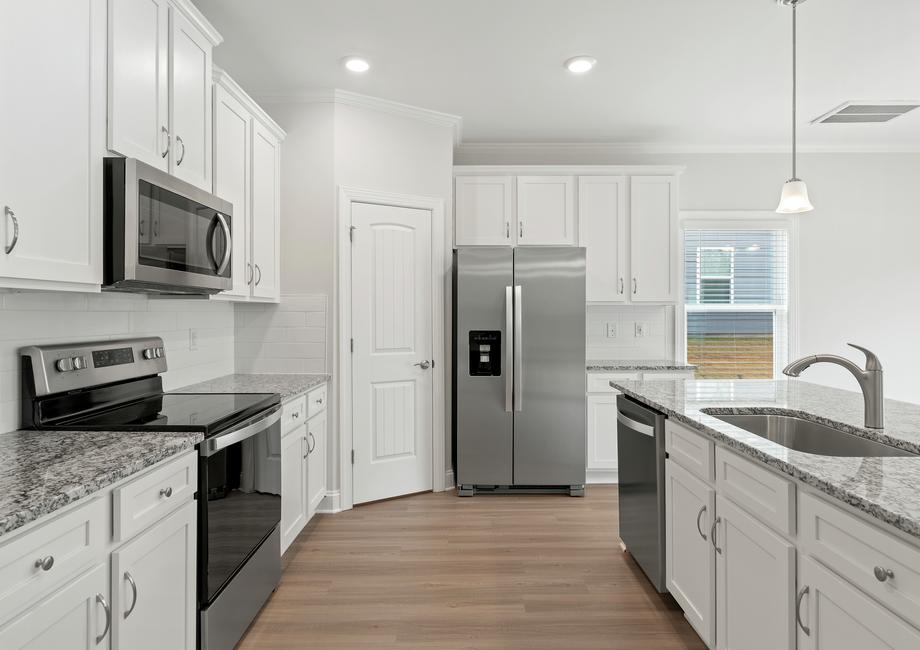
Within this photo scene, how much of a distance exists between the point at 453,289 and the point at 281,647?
2.51 m

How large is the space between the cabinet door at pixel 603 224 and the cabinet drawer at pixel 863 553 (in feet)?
10.2

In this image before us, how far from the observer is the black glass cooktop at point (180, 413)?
1743 millimetres

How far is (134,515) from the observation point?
1.37 m

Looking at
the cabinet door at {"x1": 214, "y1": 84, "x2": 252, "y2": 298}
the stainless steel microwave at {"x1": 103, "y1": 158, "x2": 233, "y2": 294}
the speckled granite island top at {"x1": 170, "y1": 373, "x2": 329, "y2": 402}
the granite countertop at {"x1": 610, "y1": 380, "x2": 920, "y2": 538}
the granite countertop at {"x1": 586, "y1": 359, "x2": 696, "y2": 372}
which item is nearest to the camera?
the granite countertop at {"x1": 610, "y1": 380, "x2": 920, "y2": 538}

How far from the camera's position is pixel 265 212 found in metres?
3.17

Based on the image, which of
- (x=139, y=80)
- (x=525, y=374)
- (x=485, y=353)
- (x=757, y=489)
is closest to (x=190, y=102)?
(x=139, y=80)

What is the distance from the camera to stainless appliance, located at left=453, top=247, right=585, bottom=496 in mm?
3781

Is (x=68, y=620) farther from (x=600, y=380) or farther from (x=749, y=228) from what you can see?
(x=749, y=228)

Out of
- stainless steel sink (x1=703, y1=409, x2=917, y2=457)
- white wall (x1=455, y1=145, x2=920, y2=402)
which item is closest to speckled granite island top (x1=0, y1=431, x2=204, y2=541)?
stainless steel sink (x1=703, y1=409, x2=917, y2=457)

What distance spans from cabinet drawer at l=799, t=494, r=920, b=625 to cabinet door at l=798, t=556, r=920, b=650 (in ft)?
0.08

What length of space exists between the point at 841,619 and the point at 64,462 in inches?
73.8

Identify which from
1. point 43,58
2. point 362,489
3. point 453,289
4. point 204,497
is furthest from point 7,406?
point 453,289

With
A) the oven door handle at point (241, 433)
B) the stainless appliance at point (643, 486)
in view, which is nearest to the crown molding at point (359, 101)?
the oven door handle at point (241, 433)

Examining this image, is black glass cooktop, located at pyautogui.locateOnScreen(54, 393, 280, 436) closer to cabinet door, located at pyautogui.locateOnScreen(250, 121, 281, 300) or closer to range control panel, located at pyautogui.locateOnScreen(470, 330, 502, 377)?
cabinet door, located at pyautogui.locateOnScreen(250, 121, 281, 300)
